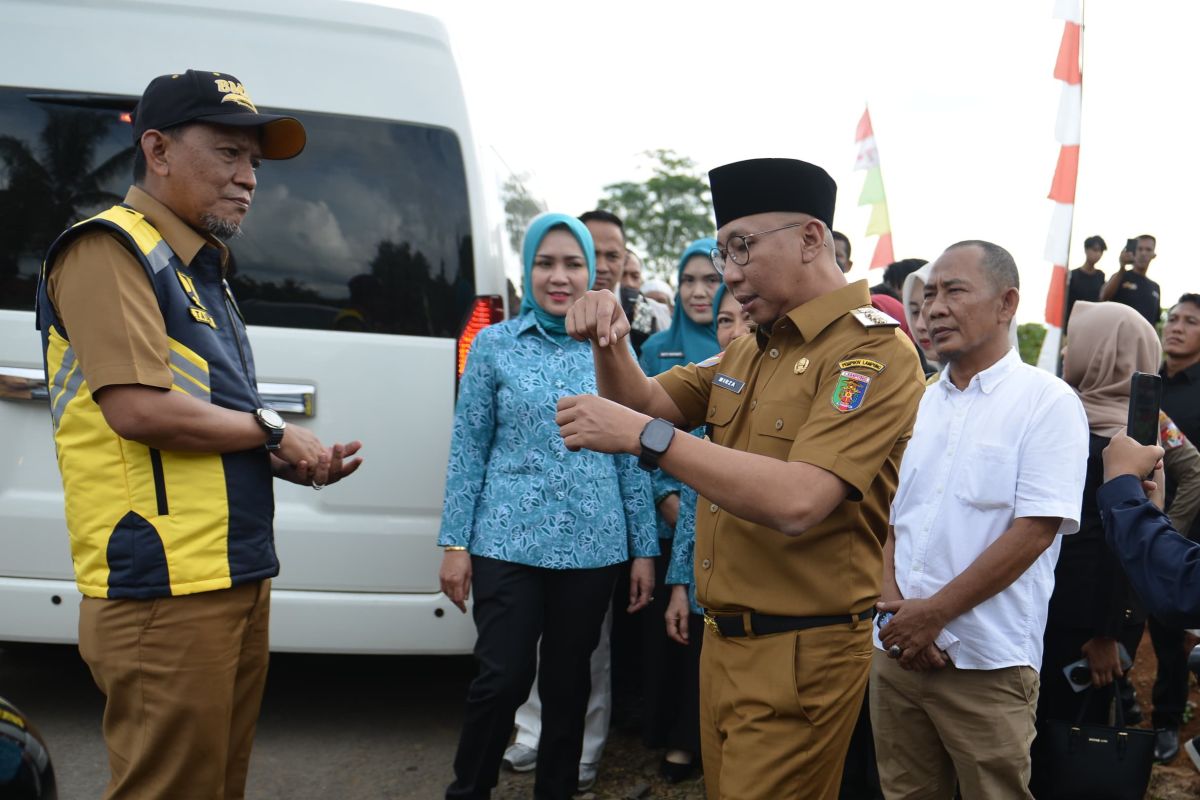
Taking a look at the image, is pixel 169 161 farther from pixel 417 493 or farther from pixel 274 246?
pixel 417 493

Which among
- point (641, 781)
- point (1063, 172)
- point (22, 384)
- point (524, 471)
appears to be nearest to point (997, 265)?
point (524, 471)

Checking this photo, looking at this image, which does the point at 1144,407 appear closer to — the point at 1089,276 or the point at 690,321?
the point at 690,321

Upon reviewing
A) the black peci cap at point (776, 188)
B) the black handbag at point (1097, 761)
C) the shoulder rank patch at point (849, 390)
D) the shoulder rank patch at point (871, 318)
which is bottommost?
the black handbag at point (1097, 761)

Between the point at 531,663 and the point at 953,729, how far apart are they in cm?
130

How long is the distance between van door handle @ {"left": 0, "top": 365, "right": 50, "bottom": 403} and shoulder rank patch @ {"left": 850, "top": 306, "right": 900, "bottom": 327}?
2861mm

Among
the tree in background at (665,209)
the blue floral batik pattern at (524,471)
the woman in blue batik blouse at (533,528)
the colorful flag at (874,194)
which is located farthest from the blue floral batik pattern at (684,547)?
the tree in background at (665,209)

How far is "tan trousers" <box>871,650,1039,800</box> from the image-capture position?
2549 millimetres

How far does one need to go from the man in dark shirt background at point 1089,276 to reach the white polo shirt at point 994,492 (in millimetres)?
7106

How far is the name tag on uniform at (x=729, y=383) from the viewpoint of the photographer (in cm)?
238

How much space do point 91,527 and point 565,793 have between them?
1.93 m

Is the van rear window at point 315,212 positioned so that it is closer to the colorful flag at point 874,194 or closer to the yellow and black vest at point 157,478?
the yellow and black vest at point 157,478

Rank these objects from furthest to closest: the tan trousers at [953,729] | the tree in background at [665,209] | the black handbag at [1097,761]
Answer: the tree in background at [665,209], the black handbag at [1097,761], the tan trousers at [953,729]

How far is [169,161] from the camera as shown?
7.48 feet

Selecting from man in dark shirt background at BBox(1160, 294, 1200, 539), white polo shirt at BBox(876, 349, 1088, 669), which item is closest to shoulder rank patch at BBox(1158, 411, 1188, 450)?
white polo shirt at BBox(876, 349, 1088, 669)
